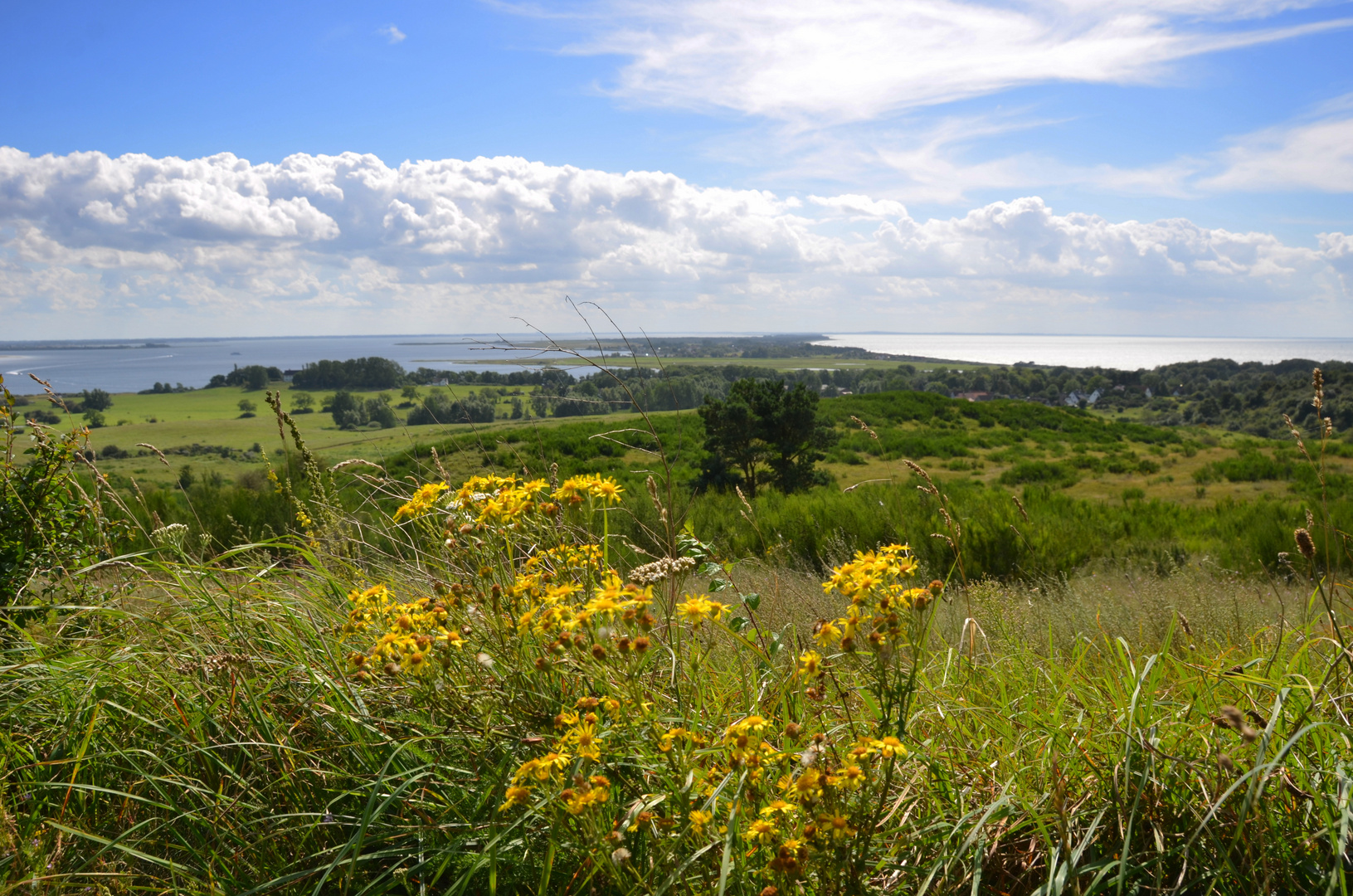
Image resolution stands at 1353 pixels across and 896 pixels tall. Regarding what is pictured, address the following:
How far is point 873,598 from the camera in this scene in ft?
5.28

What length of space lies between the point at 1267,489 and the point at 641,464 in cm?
1780

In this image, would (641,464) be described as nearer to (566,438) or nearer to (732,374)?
(566,438)

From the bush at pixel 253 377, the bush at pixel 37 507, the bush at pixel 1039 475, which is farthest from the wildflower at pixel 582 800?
the bush at pixel 1039 475

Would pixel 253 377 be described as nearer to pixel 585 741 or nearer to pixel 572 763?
pixel 572 763

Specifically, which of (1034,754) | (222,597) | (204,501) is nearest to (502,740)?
(1034,754)

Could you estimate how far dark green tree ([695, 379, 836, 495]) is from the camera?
16984 millimetres

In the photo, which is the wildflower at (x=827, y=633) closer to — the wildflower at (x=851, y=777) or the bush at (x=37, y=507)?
the wildflower at (x=851, y=777)

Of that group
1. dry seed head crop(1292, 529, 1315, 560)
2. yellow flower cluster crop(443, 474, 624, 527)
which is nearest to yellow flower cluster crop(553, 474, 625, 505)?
yellow flower cluster crop(443, 474, 624, 527)

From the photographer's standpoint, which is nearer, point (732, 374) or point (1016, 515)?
point (1016, 515)

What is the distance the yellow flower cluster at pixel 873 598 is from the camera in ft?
4.84

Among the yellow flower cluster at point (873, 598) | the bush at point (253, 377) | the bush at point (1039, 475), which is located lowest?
the bush at point (1039, 475)

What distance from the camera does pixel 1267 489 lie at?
20203mm

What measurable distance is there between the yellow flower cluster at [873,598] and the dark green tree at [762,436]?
49.6 ft

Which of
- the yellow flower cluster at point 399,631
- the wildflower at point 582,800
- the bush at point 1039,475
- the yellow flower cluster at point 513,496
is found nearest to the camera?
the wildflower at point 582,800
